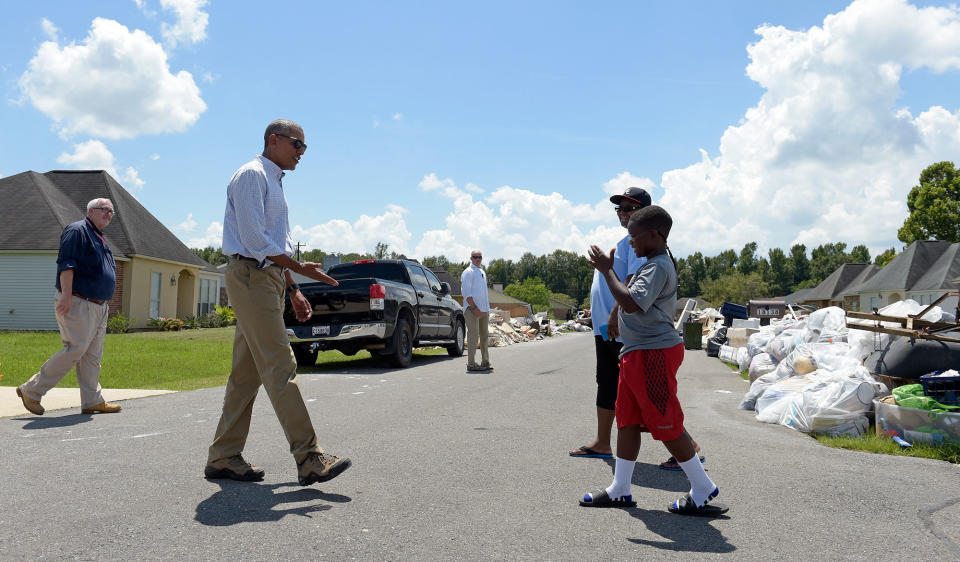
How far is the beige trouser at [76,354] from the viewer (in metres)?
6.12

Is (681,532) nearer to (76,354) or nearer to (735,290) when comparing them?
(76,354)

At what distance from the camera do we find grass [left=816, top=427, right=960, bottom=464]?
17.3ft

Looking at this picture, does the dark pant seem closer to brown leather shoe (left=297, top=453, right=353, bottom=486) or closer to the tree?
brown leather shoe (left=297, top=453, right=353, bottom=486)

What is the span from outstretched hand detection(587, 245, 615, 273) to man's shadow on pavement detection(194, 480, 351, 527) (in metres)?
1.91

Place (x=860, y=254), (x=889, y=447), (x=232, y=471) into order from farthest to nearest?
1. (x=860, y=254)
2. (x=889, y=447)
3. (x=232, y=471)

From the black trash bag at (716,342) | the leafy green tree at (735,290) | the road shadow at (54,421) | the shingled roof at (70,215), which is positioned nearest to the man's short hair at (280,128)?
the road shadow at (54,421)

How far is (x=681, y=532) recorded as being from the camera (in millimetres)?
3322

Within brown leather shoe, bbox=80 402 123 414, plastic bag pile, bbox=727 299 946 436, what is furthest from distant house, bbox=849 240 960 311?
brown leather shoe, bbox=80 402 123 414

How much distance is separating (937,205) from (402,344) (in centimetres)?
4986

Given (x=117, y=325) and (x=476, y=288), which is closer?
(x=476, y=288)

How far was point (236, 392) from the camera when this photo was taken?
421cm

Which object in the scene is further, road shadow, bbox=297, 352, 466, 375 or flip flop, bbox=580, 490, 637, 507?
road shadow, bbox=297, 352, 466, 375

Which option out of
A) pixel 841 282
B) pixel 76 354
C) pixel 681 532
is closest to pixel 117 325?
pixel 76 354

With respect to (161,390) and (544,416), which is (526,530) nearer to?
(544,416)
